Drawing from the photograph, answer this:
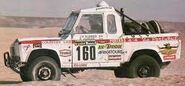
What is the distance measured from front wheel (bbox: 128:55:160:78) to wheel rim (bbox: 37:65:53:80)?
2.21 metres

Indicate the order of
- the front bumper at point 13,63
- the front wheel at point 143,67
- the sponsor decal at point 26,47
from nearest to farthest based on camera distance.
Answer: the sponsor decal at point 26,47
the front bumper at point 13,63
the front wheel at point 143,67

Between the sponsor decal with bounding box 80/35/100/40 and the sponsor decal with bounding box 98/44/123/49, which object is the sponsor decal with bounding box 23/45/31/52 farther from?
the sponsor decal with bounding box 98/44/123/49

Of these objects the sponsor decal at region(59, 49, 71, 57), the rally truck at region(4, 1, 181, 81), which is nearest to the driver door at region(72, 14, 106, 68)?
the rally truck at region(4, 1, 181, 81)

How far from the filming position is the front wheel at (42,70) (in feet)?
51.4

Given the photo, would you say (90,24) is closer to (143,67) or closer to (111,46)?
(111,46)

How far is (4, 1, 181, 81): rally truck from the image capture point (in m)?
15.7

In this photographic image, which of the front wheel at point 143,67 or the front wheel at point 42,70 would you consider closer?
the front wheel at point 42,70

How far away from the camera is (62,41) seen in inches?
622

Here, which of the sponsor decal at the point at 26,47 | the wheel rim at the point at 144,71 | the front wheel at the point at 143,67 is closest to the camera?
the sponsor decal at the point at 26,47

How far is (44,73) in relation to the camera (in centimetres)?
1581

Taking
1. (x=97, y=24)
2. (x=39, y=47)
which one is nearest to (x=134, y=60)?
(x=97, y=24)

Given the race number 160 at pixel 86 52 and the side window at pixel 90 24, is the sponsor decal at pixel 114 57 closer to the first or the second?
the race number 160 at pixel 86 52

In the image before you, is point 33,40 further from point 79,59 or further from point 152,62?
point 152,62

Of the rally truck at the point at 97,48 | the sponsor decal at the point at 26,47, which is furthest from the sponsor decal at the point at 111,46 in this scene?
the sponsor decal at the point at 26,47
